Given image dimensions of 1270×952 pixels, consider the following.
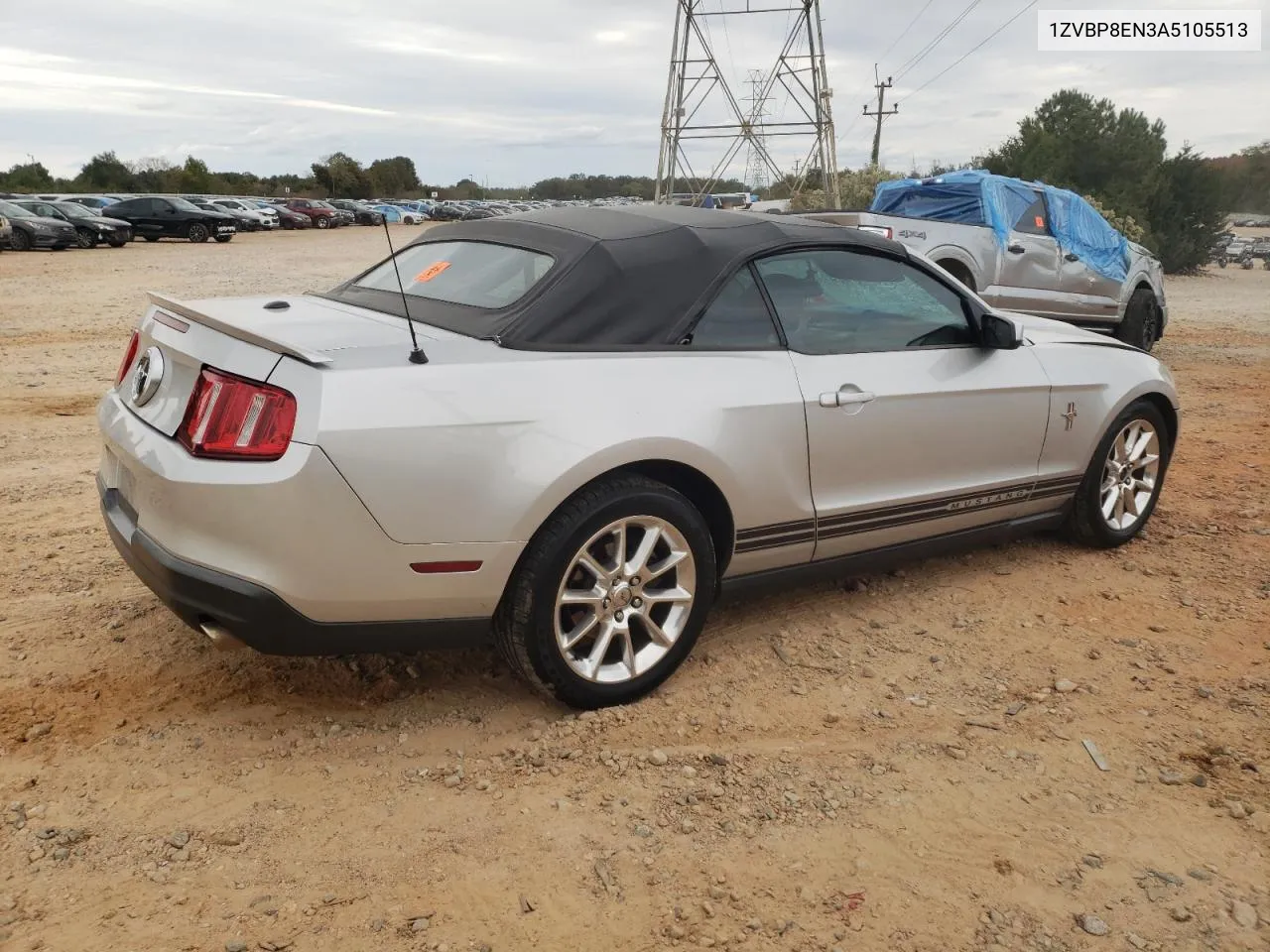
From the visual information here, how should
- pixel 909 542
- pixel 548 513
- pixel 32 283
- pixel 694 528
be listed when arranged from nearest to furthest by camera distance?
1. pixel 548 513
2. pixel 694 528
3. pixel 909 542
4. pixel 32 283

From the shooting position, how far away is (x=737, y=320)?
363 centimetres

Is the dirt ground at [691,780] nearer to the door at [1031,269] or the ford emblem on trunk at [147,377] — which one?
the ford emblem on trunk at [147,377]

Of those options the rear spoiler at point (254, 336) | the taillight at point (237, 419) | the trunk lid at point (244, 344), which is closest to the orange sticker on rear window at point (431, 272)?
the trunk lid at point (244, 344)

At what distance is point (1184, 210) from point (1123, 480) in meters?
29.7

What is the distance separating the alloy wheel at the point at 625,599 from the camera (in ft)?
10.5

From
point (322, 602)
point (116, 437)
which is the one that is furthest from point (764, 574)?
point (116, 437)

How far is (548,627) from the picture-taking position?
3.11m

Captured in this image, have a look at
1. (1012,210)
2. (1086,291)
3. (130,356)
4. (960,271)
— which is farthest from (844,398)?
(1086,291)

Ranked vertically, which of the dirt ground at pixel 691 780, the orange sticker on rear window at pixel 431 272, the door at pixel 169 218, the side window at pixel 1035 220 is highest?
the side window at pixel 1035 220

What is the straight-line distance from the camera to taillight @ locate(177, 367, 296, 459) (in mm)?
2768

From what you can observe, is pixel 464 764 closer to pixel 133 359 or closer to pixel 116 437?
pixel 116 437

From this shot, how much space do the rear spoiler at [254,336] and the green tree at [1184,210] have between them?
31.3m

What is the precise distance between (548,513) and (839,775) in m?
1.13

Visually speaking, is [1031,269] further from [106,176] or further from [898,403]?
[106,176]
